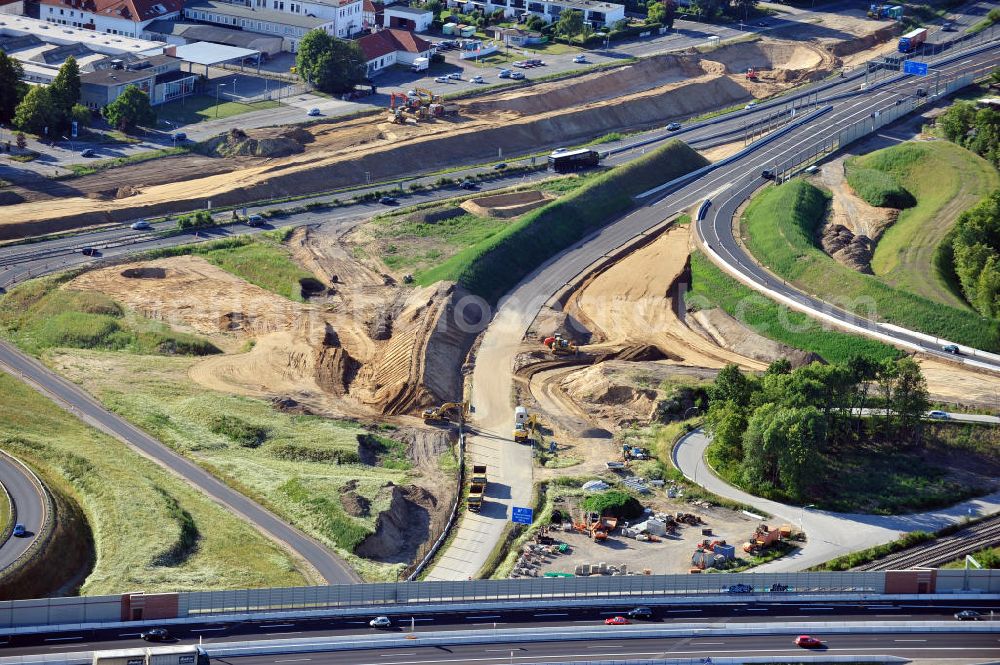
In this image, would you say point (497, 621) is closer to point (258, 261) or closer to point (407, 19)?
point (258, 261)

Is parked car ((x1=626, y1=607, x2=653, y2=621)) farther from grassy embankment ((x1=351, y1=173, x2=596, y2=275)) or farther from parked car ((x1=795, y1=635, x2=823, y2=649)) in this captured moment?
grassy embankment ((x1=351, y1=173, x2=596, y2=275))

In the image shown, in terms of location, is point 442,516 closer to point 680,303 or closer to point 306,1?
point 680,303

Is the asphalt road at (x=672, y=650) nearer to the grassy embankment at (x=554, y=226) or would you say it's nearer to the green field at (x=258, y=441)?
the green field at (x=258, y=441)

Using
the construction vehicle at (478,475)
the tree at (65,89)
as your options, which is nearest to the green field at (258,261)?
the construction vehicle at (478,475)

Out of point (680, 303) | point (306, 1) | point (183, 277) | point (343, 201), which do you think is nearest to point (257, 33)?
point (306, 1)

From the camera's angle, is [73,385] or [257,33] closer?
[73,385]

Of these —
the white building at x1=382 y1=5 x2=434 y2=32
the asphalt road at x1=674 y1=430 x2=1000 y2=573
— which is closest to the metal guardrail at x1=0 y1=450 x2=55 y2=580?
the asphalt road at x1=674 y1=430 x2=1000 y2=573
